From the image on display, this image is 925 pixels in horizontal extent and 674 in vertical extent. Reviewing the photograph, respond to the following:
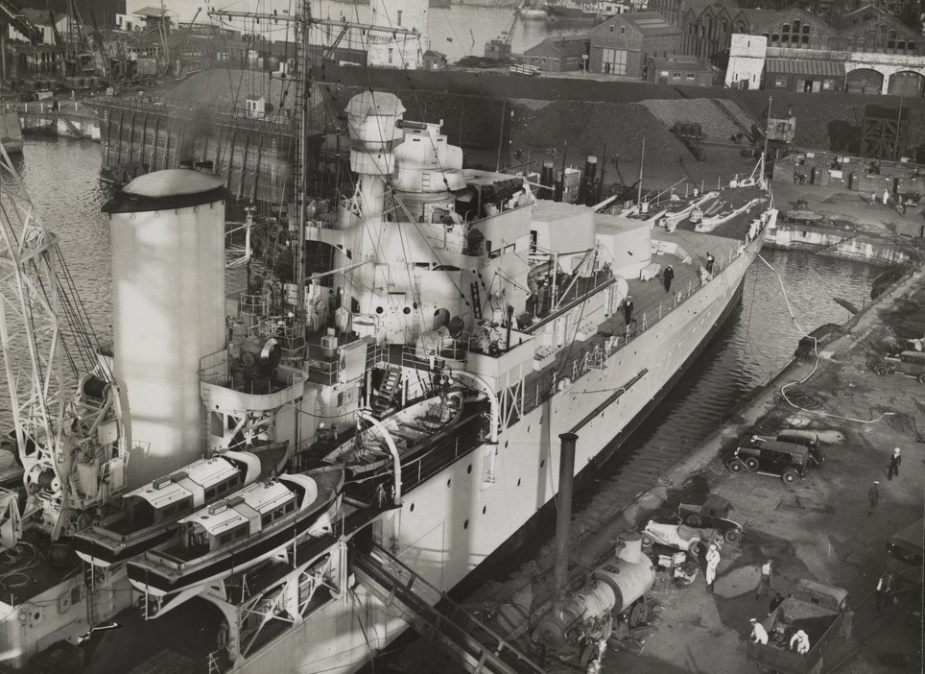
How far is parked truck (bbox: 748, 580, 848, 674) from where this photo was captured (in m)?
19.8

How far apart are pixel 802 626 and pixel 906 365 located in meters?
19.4

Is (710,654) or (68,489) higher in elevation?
(68,489)

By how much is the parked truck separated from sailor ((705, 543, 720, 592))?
1.86m

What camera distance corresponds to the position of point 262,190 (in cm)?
5350

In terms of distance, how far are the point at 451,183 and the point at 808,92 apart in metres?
61.1

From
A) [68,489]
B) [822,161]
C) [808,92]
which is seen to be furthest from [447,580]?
[808,92]

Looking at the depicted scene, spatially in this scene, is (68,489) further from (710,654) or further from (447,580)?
(710,654)

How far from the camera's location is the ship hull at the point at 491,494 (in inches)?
806

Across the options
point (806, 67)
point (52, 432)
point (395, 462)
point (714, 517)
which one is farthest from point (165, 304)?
point (806, 67)

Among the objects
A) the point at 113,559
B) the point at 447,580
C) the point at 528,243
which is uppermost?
the point at 528,243

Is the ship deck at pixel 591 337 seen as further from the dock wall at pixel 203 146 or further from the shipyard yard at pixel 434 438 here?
the dock wall at pixel 203 146

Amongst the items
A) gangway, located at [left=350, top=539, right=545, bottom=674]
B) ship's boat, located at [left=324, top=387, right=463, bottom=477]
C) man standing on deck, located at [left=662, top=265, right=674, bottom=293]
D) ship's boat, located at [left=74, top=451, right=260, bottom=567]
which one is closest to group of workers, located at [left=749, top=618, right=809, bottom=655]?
gangway, located at [left=350, top=539, right=545, bottom=674]

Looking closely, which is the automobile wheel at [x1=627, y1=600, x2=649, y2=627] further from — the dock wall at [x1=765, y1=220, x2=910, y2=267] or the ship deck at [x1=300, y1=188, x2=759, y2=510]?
the dock wall at [x1=765, y1=220, x2=910, y2=267]

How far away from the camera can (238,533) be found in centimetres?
1777
